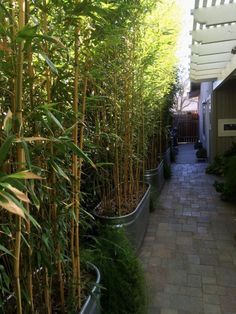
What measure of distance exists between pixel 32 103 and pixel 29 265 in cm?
61

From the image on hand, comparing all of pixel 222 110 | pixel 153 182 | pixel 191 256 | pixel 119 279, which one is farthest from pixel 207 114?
pixel 119 279

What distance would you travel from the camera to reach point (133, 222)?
2715 millimetres

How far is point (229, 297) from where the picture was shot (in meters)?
2.27

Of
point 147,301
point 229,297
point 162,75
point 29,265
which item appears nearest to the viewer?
point 29,265

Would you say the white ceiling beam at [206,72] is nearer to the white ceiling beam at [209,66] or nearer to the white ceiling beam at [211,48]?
the white ceiling beam at [209,66]

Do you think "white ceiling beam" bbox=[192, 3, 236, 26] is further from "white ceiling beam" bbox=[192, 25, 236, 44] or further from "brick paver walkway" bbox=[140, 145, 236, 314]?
"brick paver walkway" bbox=[140, 145, 236, 314]

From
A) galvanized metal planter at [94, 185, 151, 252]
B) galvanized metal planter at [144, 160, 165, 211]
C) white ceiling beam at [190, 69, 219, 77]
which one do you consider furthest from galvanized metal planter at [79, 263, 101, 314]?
white ceiling beam at [190, 69, 219, 77]

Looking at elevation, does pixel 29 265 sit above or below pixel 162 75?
below

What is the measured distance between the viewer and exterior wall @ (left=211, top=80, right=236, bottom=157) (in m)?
7.09

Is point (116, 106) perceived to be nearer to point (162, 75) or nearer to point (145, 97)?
point (145, 97)

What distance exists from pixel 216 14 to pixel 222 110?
4203 millimetres

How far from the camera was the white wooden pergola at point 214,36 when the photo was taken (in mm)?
3201

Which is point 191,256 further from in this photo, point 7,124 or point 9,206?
point 9,206

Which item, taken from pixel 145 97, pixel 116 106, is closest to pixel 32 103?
pixel 116 106
